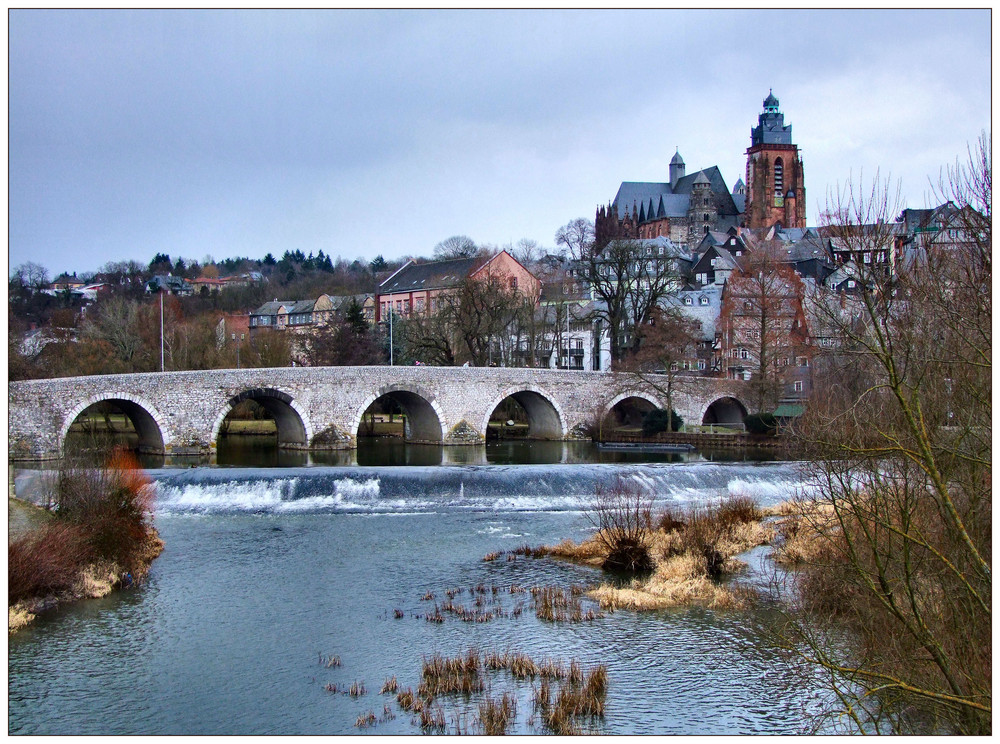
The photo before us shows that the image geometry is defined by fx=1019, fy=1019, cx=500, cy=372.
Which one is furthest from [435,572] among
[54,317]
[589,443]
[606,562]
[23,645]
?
[54,317]

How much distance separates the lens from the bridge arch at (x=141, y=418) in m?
28.8

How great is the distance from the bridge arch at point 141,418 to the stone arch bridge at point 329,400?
30 millimetres

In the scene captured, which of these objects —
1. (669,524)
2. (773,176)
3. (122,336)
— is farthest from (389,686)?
(773,176)

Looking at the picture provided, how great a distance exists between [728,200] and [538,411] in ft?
198

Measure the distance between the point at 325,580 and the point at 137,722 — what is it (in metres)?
5.19

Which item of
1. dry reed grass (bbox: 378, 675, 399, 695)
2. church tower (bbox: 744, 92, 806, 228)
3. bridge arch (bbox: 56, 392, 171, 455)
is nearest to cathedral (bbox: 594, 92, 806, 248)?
church tower (bbox: 744, 92, 806, 228)

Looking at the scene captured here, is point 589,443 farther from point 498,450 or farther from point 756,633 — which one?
point 756,633

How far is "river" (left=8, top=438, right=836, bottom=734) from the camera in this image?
9180 millimetres

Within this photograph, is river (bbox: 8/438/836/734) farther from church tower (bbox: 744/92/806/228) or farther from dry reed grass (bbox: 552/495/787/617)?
church tower (bbox: 744/92/806/228)

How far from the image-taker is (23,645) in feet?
36.3

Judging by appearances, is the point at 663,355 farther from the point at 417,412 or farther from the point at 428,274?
the point at 428,274

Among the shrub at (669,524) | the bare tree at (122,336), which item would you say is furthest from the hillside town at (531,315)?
the shrub at (669,524)

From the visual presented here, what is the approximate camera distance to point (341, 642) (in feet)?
37.0

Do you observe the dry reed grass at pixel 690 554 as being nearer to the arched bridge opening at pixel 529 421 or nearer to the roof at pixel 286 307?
the arched bridge opening at pixel 529 421
